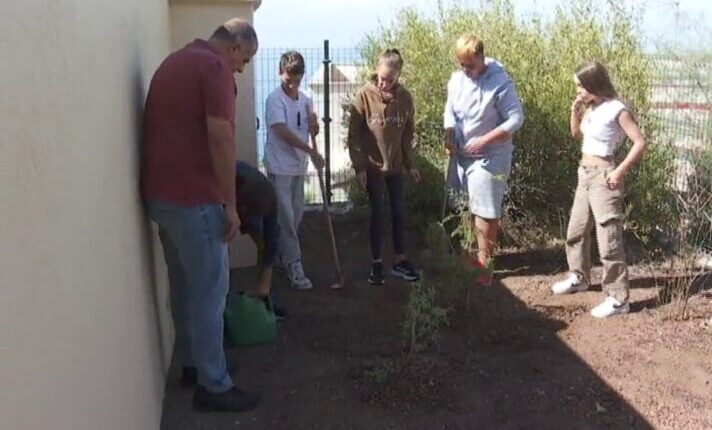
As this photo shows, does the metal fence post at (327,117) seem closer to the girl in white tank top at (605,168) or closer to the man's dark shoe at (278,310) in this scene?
the man's dark shoe at (278,310)

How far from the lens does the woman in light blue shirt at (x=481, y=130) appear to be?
5863 mm

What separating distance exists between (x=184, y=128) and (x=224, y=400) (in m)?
1.38

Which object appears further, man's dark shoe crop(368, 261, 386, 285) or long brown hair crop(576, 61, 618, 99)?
man's dark shoe crop(368, 261, 386, 285)

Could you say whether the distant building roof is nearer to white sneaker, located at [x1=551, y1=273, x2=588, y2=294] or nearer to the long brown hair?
white sneaker, located at [x1=551, y1=273, x2=588, y2=294]

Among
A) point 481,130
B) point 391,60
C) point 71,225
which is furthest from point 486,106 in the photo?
point 71,225

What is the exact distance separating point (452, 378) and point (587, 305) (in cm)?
169

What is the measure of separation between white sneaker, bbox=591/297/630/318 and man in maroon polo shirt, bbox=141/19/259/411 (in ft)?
9.27

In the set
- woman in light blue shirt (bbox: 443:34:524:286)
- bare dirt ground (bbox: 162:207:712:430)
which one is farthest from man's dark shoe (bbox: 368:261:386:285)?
woman in light blue shirt (bbox: 443:34:524:286)

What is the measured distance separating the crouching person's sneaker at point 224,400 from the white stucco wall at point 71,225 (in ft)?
1.27

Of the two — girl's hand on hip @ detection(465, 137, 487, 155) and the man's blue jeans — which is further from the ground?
girl's hand on hip @ detection(465, 137, 487, 155)

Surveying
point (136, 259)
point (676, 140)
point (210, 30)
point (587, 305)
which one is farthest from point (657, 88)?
point (136, 259)

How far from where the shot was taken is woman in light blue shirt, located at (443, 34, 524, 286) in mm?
5863

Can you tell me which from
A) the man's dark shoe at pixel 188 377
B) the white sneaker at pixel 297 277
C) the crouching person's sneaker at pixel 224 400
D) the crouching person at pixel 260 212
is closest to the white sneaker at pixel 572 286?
the white sneaker at pixel 297 277

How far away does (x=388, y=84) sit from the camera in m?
5.98
